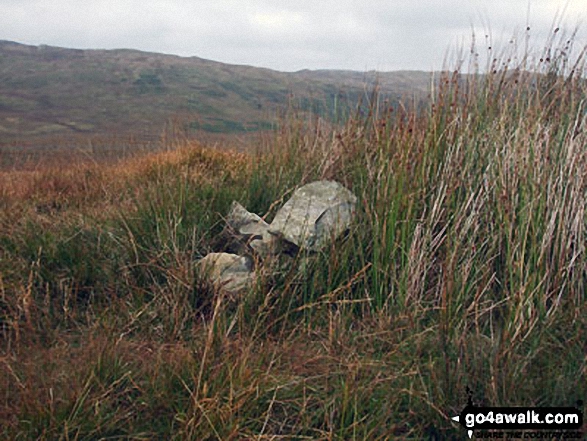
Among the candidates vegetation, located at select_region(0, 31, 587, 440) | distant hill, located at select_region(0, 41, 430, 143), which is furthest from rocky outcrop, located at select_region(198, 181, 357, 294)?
distant hill, located at select_region(0, 41, 430, 143)

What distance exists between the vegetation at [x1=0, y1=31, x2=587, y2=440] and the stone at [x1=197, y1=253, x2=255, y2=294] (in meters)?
0.08

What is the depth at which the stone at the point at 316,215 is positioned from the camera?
10.7 ft

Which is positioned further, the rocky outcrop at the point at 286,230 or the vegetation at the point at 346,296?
the rocky outcrop at the point at 286,230

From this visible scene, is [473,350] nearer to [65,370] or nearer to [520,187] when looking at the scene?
[520,187]

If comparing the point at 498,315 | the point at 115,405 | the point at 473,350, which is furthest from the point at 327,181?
the point at 115,405

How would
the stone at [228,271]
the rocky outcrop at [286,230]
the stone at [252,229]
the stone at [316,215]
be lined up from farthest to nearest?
the stone at [252,229], the stone at [316,215], the rocky outcrop at [286,230], the stone at [228,271]

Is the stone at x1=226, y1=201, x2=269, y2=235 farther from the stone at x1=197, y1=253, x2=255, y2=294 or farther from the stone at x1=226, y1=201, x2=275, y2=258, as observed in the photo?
the stone at x1=197, y1=253, x2=255, y2=294

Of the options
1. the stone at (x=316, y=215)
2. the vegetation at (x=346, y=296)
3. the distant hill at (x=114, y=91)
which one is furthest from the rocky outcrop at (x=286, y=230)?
the distant hill at (x=114, y=91)

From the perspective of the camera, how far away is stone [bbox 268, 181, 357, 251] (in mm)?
3273

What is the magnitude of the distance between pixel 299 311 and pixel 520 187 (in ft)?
4.67

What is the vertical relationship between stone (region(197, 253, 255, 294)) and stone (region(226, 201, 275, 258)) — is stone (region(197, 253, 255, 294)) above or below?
below

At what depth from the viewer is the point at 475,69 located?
13.5ft

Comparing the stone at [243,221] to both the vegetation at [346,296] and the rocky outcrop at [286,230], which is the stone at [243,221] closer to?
the rocky outcrop at [286,230]

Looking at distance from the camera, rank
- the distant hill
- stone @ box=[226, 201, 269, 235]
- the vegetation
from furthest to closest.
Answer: the distant hill → stone @ box=[226, 201, 269, 235] → the vegetation
